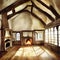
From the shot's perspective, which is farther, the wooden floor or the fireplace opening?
the fireplace opening

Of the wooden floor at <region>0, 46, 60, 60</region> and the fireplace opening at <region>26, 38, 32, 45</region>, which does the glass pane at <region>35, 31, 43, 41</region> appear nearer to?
the fireplace opening at <region>26, 38, 32, 45</region>

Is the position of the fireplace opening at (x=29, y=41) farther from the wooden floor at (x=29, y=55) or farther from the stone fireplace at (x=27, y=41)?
the wooden floor at (x=29, y=55)

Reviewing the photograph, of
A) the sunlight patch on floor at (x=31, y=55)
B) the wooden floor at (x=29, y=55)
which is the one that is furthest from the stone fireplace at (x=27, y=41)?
the sunlight patch on floor at (x=31, y=55)

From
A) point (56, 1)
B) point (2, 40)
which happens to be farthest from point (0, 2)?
point (56, 1)

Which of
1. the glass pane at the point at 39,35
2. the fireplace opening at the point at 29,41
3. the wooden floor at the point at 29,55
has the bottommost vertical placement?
the wooden floor at the point at 29,55

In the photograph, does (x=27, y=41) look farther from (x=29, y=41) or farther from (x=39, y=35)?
(x=39, y=35)

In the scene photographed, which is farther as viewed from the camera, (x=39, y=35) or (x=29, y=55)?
(x=39, y=35)

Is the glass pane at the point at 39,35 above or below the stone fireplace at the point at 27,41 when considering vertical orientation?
above

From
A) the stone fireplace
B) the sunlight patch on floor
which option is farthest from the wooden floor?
the stone fireplace

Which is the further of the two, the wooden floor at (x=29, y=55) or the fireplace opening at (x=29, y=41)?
the fireplace opening at (x=29, y=41)

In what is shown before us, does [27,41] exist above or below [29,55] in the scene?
above

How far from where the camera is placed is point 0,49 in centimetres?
1127

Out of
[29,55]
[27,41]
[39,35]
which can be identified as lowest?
[29,55]

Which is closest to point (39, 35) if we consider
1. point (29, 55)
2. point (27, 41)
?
point (27, 41)
